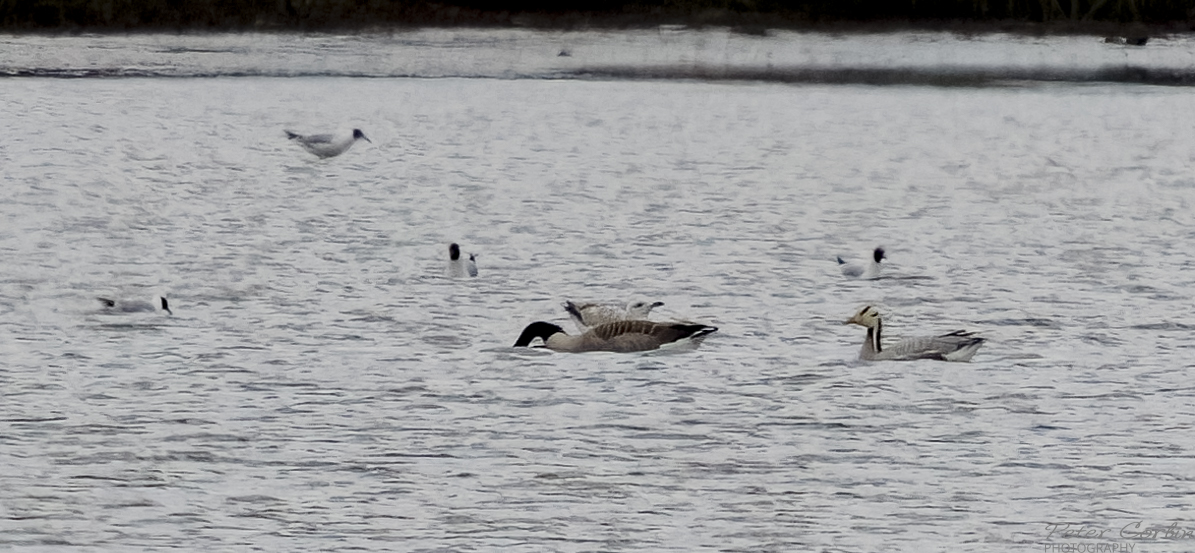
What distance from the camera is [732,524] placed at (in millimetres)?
5766

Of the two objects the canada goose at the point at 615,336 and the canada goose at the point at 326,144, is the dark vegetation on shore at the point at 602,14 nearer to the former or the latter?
the canada goose at the point at 326,144

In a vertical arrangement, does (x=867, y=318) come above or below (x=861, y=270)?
above

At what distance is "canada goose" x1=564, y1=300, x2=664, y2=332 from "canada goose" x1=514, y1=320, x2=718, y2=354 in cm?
24

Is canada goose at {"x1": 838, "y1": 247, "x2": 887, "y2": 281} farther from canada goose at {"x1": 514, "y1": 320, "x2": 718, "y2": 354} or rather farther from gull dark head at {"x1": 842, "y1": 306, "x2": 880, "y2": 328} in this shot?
canada goose at {"x1": 514, "y1": 320, "x2": 718, "y2": 354}

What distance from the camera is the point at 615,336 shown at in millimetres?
8539

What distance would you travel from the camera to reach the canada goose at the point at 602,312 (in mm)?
9070

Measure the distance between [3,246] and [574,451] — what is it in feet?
20.8

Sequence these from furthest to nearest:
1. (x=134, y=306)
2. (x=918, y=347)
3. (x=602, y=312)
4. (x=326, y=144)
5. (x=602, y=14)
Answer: (x=602, y=14)
(x=326, y=144)
(x=134, y=306)
(x=602, y=312)
(x=918, y=347)

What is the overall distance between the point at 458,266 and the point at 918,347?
3239mm

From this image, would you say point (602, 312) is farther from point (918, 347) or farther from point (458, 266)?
point (458, 266)

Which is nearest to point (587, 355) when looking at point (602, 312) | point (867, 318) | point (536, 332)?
point (536, 332)

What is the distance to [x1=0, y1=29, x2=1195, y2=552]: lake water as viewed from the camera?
5.93 metres

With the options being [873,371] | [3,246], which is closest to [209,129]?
[3,246]

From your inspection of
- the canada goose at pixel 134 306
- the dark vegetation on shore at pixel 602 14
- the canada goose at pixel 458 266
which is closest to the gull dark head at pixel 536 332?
the canada goose at pixel 134 306
